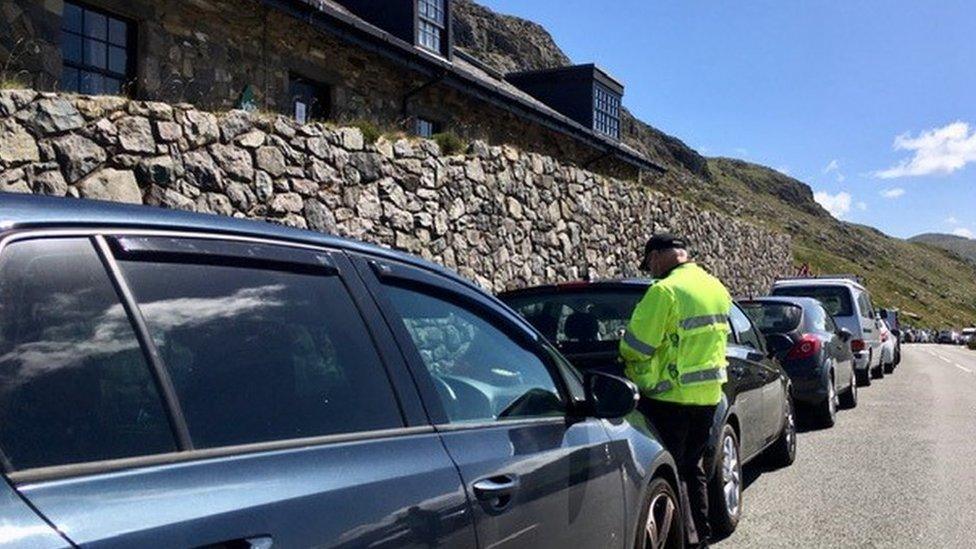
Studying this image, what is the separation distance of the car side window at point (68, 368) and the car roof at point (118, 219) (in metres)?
0.05

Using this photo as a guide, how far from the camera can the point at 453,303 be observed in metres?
3.10

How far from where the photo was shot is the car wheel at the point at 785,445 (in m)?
8.16

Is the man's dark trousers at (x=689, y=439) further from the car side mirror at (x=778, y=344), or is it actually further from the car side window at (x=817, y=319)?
the car side window at (x=817, y=319)

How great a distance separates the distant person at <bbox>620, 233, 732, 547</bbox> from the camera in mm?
4941

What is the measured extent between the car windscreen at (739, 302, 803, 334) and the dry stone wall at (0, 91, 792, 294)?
3211mm

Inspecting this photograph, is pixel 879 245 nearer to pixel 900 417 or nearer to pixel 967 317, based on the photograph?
pixel 967 317

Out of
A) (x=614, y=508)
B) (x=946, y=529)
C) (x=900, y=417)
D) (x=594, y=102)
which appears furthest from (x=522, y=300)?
(x=594, y=102)

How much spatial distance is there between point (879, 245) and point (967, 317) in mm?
31787

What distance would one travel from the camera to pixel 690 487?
207 inches

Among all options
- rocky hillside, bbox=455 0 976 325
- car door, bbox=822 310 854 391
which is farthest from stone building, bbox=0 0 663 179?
rocky hillside, bbox=455 0 976 325

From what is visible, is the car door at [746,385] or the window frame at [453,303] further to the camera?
the car door at [746,385]

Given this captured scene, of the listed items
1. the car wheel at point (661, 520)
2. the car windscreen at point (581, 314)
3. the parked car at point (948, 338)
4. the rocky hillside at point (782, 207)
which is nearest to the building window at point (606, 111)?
the rocky hillside at point (782, 207)

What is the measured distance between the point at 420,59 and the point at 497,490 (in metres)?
14.0

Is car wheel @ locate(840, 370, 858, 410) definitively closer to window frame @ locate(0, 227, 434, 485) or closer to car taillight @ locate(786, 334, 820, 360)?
car taillight @ locate(786, 334, 820, 360)
